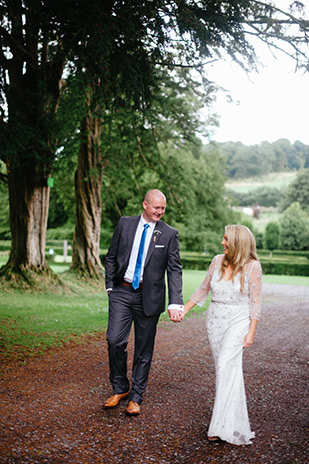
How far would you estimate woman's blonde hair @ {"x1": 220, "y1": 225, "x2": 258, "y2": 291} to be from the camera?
13.1ft

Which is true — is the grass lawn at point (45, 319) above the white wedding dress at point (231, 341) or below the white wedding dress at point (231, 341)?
below

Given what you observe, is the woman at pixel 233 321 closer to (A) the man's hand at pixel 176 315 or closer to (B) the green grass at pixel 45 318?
(A) the man's hand at pixel 176 315

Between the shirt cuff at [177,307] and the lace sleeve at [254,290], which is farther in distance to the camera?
the shirt cuff at [177,307]

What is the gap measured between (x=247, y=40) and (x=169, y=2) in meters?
1.48

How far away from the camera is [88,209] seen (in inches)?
638

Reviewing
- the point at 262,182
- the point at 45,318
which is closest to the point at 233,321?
the point at 45,318

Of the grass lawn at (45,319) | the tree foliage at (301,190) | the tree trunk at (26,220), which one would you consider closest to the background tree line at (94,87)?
the tree trunk at (26,220)

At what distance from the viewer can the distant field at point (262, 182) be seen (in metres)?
103

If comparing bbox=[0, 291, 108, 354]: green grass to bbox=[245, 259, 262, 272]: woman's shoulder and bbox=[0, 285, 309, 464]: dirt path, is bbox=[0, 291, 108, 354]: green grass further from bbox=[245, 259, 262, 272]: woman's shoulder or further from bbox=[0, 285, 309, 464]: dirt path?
bbox=[245, 259, 262, 272]: woman's shoulder

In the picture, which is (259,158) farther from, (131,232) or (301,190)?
(131,232)

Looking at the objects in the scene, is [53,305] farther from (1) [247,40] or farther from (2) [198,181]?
(2) [198,181]

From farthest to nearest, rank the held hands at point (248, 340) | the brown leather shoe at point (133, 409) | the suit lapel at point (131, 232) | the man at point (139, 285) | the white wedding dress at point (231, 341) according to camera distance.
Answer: the suit lapel at point (131, 232), the man at point (139, 285), the brown leather shoe at point (133, 409), the held hands at point (248, 340), the white wedding dress at point (231, 341)

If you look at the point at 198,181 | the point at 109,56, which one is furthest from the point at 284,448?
the point at 198,181

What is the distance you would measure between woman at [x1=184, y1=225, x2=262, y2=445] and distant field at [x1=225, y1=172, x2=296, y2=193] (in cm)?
9975
